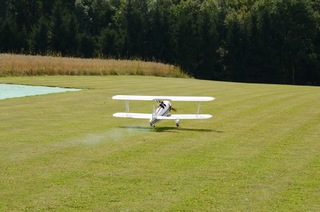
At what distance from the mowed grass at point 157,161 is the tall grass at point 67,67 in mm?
17779

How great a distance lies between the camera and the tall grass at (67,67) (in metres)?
38.7

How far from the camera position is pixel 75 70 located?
42281 mm

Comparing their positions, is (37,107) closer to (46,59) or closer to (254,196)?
(254,196)

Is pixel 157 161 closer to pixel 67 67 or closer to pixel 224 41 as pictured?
pixel 67 67

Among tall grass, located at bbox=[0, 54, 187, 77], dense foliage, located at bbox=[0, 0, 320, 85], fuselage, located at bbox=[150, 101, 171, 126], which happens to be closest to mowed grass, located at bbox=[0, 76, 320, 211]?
fuselage, located at bbox=[150, 101, 171, 126]

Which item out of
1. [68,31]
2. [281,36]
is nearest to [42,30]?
[68,31]

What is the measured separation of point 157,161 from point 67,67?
30.4 m

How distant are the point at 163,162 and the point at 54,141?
134 inches

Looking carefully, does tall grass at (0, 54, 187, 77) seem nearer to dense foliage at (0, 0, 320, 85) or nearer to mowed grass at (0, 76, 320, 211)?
mowed grass at (0, 76, 320, 211)

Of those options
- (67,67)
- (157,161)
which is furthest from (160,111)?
(67,67)

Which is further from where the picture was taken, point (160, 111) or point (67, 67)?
point (67, 67)

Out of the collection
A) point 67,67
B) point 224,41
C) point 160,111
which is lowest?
point 67,67

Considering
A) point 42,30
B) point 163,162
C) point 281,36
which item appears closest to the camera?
point 163,162

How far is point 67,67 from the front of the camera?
41812 mm
